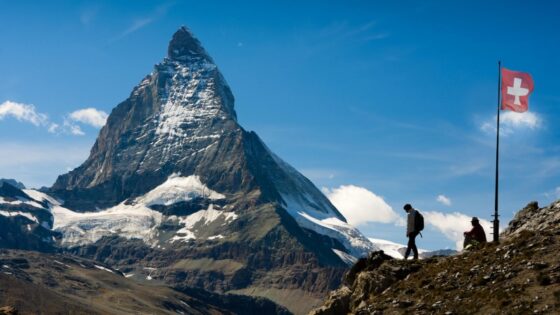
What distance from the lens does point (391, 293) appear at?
128ft

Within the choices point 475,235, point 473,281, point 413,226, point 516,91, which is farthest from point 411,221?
point 516,91

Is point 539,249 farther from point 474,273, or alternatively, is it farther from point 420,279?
point 420,279

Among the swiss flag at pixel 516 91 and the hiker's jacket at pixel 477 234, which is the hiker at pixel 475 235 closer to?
the hiker's jacket at pixel 477 234

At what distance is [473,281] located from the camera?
36.4 metres

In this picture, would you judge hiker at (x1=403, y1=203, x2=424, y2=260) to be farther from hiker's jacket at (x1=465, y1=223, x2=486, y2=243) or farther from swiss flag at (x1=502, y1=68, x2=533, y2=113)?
swiss flag at (x1=502, y1=68, x2=533, y2=113)

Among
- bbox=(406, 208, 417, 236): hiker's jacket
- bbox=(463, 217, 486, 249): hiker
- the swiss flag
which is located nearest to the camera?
bbox=(406, 208, 417, 236): hiker's jacket

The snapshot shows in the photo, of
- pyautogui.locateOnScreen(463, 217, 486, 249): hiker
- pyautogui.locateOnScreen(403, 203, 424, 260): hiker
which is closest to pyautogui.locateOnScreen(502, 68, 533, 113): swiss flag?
pyautogui.locateOnScreen(463, 217, 486, 249): hiker

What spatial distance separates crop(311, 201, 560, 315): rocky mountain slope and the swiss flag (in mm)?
7398

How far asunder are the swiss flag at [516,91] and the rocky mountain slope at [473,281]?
740 cm

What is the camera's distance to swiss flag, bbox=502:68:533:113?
1967 inches

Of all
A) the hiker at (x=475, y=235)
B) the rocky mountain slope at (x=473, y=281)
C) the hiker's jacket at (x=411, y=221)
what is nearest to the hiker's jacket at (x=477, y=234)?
the hiker at (x=475, y=235)

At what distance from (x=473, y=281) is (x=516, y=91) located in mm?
17613

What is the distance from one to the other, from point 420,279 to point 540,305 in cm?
805

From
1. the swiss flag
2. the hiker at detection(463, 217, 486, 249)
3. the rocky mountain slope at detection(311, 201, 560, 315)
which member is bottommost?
the rocky mountain slope at detection(311, 201, 560, 315)
